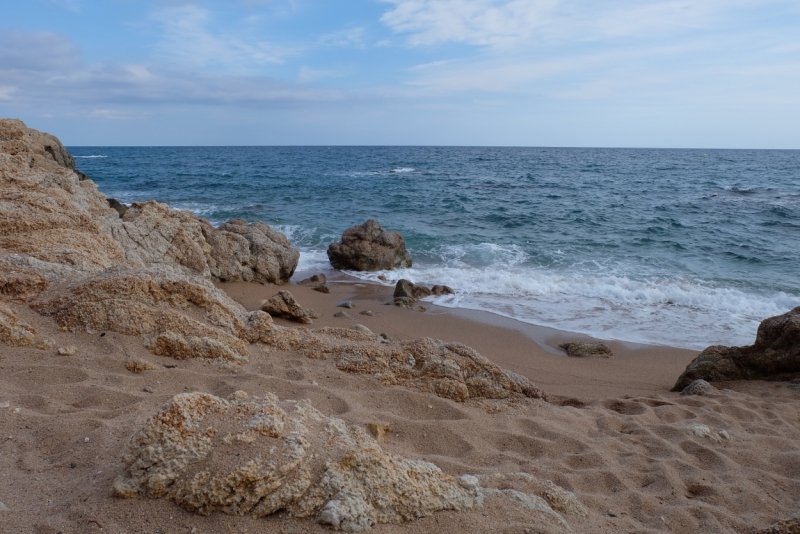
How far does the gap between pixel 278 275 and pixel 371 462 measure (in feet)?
28.6

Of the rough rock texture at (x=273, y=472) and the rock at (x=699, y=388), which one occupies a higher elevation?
the rough rock texture at (x=273, y=472)

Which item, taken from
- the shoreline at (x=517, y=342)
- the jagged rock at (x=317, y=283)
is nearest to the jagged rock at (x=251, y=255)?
the shoreline at (x=517, y=342)

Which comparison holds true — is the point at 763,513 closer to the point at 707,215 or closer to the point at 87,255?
the point at 87,255

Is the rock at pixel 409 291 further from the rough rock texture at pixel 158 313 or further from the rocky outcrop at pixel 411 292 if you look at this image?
the rough rock texture at pixel 158 313

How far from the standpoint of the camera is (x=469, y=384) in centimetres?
420

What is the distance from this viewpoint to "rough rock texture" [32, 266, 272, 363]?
4.04 metres

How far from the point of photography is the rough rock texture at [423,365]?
4.12 meters

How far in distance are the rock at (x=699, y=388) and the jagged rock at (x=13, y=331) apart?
5.95m

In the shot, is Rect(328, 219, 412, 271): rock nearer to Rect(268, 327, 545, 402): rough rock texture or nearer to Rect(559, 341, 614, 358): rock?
Rect(559, 341, 614, 358): rock

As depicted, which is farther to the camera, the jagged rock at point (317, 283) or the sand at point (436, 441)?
the jagged rock at point (317, 283)

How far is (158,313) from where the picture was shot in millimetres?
4180

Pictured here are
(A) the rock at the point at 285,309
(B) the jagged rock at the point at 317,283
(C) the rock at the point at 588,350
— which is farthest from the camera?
(B) the jagged rock at the point at 317,283

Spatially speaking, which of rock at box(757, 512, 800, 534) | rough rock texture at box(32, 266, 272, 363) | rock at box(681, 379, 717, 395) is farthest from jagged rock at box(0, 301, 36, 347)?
rock at box(681, 379, 717, 395)

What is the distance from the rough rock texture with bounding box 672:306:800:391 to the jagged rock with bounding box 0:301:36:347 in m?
6.24
